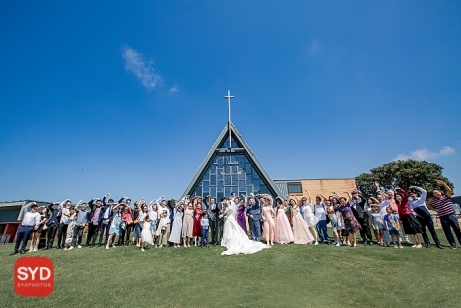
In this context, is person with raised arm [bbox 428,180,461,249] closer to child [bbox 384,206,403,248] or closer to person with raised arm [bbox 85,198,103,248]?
child [bbox 384,206,403,248]

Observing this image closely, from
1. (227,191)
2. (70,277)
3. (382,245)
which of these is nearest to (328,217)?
(382,245)

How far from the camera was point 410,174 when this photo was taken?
3164 cm

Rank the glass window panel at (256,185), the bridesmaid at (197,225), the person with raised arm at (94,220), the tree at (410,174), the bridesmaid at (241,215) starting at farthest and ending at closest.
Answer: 1. the tree at (410,174)
2. the glass window panel at (256,185)
3. the bridesmaid at (241,215)
4. the person with raised arm at (94,220)
5. the bridesmaid at (197,225)

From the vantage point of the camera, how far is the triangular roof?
72.6 feet

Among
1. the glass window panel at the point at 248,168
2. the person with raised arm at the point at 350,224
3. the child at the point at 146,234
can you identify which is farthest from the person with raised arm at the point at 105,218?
the glass window panel at the point at 248,168

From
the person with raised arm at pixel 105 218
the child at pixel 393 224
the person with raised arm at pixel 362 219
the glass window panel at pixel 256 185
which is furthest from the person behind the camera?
the glass window panel at pixel 256 185

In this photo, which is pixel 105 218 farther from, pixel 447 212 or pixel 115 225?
pixel 447 212

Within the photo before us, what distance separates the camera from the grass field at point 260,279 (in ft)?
15.2

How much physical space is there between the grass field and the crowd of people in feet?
3.98

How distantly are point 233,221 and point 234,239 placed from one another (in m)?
0.72

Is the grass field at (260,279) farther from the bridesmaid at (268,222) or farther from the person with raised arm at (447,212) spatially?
the bridesmaid at (268,222)

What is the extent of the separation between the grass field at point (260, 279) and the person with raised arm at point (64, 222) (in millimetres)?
2129

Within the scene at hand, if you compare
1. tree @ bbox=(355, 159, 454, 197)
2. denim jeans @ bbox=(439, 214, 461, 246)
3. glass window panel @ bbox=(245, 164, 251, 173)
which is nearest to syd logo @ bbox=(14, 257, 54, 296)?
denim jeans @ bbox=(439, 214, 461, 246)

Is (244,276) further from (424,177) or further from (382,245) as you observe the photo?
(424,177)
